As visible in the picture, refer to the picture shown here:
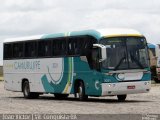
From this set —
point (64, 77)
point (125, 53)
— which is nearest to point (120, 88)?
point (125, 53)

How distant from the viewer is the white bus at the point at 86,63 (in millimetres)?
26641

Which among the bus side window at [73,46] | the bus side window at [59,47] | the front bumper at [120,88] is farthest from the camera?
the bus side window at [59,47]

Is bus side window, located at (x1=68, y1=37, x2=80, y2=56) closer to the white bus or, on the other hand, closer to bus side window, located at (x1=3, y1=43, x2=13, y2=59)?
the white bus

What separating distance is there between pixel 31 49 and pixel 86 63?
558cm

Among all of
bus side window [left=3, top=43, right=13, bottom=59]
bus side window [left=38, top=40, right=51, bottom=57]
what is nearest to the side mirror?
bus side window [left=38, top=40, right=51, bottom=57]

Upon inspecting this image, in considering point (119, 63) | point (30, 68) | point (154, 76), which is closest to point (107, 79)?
point (119, 63)

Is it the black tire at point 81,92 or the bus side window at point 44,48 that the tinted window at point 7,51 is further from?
the black tire at point 81,92

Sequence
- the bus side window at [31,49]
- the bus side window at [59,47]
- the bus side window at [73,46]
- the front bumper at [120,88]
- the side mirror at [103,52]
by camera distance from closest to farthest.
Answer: the side mirror at [103,52] → the front bumper at [120,88] → the bus side window at [73,46] → the bus side window at [59,47] → the bus side window at [31,49]

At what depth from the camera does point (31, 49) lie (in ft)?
107

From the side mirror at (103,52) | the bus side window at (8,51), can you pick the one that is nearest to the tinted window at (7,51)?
the bus side window at (8,51)

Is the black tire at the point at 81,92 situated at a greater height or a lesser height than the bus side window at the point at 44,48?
lesser

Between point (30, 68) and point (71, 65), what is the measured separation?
4212 mm

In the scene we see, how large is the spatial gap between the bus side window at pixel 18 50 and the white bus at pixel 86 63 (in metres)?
0.05

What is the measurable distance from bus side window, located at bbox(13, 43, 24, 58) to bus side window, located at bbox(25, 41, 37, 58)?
0.52m
